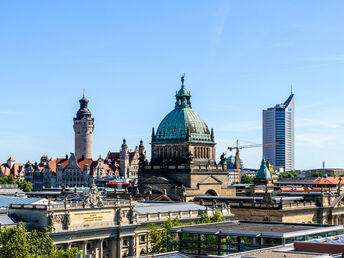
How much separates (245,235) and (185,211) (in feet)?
117

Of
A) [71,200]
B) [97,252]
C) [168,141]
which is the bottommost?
[97,252]

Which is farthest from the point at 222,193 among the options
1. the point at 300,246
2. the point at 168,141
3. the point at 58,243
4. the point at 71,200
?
the point at 300,246

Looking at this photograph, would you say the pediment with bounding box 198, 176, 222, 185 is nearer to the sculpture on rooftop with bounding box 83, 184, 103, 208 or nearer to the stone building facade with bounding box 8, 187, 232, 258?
the stone building facade with bounding box 8, 187, 232, 258

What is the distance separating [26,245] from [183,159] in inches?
2946

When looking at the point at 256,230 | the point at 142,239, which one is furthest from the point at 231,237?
the point at 142,239

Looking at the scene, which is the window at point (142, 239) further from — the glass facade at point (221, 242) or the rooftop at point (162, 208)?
the glass facade at point (221, 242)

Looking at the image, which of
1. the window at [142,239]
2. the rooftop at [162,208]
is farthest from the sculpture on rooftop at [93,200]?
the window at [142,239]

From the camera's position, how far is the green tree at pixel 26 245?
215 ft

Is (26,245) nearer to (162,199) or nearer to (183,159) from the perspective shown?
(162,199)

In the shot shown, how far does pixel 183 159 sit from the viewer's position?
139 m

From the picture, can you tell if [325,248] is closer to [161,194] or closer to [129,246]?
[129,246]

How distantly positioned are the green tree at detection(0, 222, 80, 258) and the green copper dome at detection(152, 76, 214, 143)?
71721 mm

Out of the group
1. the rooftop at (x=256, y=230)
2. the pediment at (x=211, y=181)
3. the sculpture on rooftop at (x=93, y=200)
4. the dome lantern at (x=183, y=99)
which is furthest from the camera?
the dome lantern at (x=183, y=99)

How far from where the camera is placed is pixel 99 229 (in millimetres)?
84812
